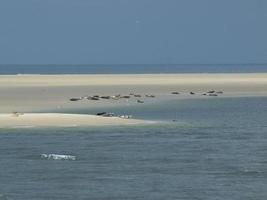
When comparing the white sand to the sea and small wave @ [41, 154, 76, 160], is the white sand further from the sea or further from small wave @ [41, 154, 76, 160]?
small wave @ [41, 154, 76, 160]

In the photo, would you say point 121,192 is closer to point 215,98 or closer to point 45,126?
point 45,126

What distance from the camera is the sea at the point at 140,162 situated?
2103 centimetres

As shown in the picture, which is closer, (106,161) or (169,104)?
(106,161)

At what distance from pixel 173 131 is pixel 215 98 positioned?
3147 centimetres

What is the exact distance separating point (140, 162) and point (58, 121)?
47.0 feet

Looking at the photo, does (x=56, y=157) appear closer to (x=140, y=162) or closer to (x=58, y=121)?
(x=140, y=162)

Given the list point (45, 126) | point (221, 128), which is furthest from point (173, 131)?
point (45, 126)

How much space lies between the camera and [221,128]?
38031 millimetres

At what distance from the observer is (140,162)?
85.1 ft

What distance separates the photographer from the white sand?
3894 cm

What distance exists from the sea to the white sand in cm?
161

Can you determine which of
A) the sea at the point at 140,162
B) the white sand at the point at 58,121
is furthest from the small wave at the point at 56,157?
the white sand at the point at 58,121

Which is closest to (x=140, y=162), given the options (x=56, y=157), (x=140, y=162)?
(x=140, y=162)

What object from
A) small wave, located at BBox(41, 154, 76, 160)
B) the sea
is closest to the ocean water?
the sea
